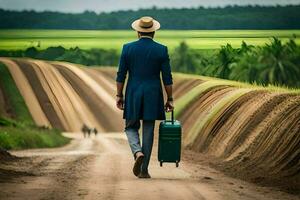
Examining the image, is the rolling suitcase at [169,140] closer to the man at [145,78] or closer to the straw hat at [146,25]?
the man at [145,78]

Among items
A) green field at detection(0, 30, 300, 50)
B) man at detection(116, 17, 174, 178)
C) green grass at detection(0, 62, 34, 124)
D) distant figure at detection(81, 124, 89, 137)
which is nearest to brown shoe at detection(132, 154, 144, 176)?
man at detection(116, 17, 174, 178)

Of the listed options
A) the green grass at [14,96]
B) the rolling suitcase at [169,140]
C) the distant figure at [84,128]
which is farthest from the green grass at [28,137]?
the rolling suitcase at [169,140]

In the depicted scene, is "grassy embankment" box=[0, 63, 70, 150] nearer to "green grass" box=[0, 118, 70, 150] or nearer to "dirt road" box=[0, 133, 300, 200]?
"green grass" box=[0, 118, 70, 150]

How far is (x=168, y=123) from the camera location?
11375mm

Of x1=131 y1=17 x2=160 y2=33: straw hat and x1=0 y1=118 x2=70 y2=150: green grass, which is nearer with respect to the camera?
x1=131 y1=17 x2=160 y2=33: straw hat

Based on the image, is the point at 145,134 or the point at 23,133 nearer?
the point at 145,134

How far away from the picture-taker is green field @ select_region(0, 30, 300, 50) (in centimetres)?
1650

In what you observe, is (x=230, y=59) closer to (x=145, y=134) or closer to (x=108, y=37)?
(x=108, y=37)

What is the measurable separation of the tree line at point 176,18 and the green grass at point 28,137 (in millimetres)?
6250

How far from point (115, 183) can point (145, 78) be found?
136 cm

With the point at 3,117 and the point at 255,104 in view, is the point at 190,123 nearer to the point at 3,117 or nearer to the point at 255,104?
the point at 255,104

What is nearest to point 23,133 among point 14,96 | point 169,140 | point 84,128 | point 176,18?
point 84,128

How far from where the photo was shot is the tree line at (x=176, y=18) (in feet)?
54.9

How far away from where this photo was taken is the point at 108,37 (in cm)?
1812
